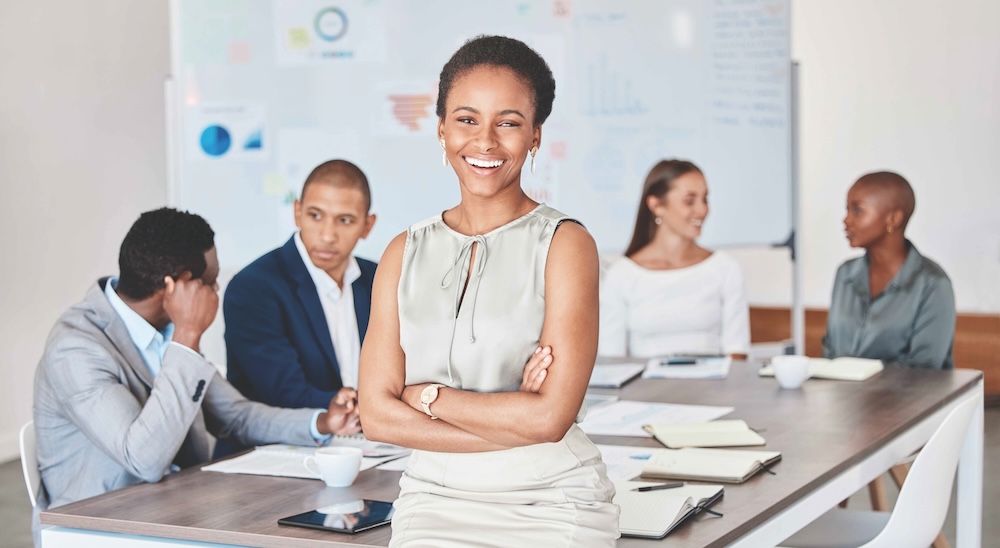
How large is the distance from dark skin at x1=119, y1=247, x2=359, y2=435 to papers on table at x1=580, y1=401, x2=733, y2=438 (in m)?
0.53

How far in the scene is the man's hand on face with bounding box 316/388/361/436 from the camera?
2.50m

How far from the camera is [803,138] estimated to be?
297 inches

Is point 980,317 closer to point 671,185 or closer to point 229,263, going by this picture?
point 671,185

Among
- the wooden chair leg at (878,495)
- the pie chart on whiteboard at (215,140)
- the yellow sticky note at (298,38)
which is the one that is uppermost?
the yellow sticky note at (298,38)

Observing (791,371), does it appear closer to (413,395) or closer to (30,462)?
(413,395)

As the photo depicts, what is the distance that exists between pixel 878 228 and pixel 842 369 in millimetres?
721

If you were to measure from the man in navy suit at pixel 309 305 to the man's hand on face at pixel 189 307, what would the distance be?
500 millimetres

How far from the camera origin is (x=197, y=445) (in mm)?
2502

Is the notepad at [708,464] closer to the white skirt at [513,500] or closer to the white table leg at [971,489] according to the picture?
the white skirt at [513,500]

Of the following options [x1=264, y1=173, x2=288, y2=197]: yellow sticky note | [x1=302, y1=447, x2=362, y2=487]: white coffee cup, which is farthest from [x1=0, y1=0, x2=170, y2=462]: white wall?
[x1=302, y1=447, x2=362, y2=487]: white coffee cup

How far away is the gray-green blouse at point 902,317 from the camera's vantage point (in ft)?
12.0

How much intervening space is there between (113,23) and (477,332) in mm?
5817

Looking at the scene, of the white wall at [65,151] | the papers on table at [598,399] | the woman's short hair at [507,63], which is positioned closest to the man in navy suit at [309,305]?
the papers on table at [598,399]

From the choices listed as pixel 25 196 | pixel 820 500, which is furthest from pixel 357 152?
pixel 820 500
